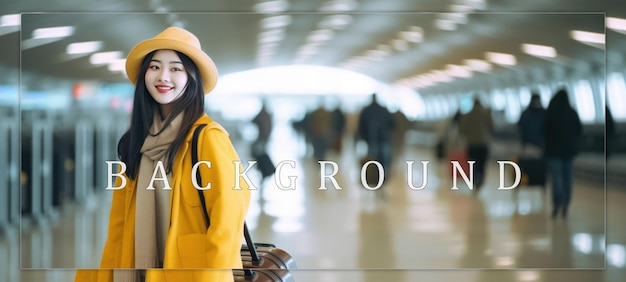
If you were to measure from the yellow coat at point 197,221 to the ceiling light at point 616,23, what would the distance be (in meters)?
2.42

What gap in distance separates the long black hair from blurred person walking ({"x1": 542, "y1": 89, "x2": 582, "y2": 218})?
83.1 inches

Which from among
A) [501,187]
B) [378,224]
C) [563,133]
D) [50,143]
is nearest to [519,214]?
[501,187]

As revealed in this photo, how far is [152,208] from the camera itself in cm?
448

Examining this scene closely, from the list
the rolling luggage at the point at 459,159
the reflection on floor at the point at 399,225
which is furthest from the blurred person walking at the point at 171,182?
the rolling luggage at the point at 459,159

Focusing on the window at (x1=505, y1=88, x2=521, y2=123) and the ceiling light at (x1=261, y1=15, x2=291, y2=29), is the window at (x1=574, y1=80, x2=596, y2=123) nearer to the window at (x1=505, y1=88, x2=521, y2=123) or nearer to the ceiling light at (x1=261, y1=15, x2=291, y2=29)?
the window at (x1=505, y1=88, x2=521, y2=123)

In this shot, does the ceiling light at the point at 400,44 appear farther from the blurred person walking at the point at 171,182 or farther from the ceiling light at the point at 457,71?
the blurred person walking at the point at 171,182

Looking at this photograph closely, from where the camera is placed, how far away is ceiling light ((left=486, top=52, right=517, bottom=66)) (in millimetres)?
4965

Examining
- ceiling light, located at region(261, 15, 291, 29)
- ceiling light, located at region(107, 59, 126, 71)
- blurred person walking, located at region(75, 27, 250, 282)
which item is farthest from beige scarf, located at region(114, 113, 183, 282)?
ceiling light, located at region(261, 15, 291, 29)

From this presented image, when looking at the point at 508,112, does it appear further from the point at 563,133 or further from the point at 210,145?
the point at 210,145

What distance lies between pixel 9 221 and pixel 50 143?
2.58 ft

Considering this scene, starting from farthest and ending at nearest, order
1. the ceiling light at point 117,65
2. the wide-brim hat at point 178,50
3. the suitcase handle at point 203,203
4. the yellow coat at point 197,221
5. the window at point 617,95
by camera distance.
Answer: the window at point 617,95, the ceiling light at point 117,65, the wide-brim hat at point 178,50, the suitcase handle at point 203,203, the yellow coat at point 197,221

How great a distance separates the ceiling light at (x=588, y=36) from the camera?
4.89 metres

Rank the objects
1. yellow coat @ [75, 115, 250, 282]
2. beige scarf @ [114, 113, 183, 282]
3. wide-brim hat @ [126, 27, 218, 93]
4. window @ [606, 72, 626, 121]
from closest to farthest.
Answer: yellow coat @ [75, 115, 250, 282] < beige scarf @ [114, 113, 183, 282] < wide-brim hat @ [126, 27, 218, 93] < window @ [606, 72, 626, 121]

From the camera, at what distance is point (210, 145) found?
4.41m
